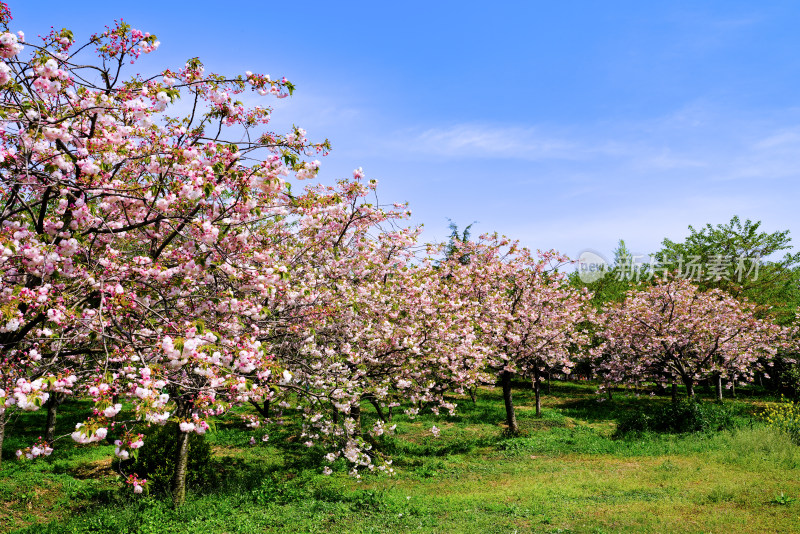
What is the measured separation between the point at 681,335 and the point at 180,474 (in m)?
22.3

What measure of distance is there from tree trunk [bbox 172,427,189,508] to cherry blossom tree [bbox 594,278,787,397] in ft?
65.0

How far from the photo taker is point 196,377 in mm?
8031

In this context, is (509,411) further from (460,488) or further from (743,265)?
(743,265)

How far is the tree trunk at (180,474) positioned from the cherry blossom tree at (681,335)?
65.0ft

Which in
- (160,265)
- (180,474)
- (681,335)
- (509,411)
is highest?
(160,265)

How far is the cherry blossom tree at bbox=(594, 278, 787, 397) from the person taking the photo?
22.2 metres

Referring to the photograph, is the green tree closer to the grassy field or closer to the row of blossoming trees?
the grassy field

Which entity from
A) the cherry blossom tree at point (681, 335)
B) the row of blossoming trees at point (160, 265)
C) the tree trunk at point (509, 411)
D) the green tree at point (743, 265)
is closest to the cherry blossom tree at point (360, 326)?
the row of blossoming trees at point (160, 265)

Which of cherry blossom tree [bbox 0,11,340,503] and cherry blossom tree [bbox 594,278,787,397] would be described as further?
cherry blossom tree [bbox 594,278,787,397]

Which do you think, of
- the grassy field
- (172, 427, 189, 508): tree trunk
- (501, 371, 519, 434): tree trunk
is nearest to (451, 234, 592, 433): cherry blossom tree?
(501, 371, 519, 434): tree trunk

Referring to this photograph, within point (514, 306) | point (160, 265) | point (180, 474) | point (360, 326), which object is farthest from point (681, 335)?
point (160, 265)

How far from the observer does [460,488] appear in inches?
480

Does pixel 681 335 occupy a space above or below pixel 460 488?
above

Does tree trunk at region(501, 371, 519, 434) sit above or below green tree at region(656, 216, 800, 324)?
below
